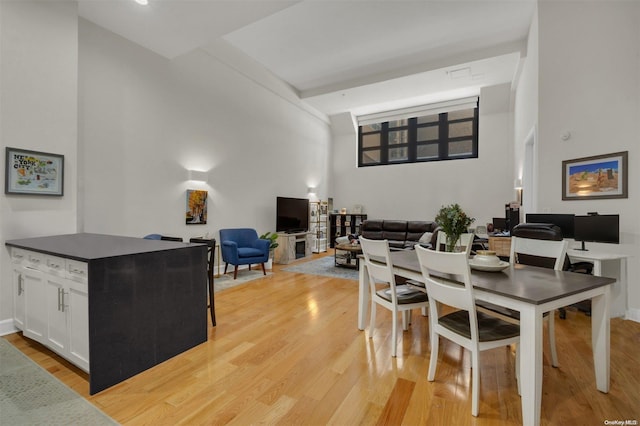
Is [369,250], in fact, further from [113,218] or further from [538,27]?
[538,27]

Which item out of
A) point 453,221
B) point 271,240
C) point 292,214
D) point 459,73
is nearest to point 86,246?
point 453,221

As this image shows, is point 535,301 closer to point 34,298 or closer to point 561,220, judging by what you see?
point 561,220

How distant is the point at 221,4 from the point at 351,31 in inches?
97.6

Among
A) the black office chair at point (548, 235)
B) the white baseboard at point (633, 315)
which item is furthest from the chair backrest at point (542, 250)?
the white baseboard at point (633, 315)

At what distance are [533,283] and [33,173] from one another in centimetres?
446

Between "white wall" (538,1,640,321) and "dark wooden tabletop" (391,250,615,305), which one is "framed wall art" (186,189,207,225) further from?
"white wall" (538,1,640,321)

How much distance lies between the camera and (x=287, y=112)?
23.8 feet

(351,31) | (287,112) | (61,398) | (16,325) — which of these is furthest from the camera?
(287,112)

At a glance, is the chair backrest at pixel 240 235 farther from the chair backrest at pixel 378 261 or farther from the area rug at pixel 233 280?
the chair backrest at pixel 378 261

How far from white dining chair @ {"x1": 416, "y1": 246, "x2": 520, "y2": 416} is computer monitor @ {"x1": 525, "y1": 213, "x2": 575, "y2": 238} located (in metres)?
2.47

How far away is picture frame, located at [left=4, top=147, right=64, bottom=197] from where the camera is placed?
2773 mm

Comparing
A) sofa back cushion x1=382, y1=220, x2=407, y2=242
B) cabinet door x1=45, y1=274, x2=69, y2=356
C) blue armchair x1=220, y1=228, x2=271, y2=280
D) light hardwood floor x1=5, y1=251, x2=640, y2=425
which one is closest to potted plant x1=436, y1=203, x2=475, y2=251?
light hardwood floor x1=5, y1=251, x2=640, y2=425

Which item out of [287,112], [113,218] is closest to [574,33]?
[287,112]

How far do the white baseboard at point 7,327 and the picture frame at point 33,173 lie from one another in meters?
1.24
